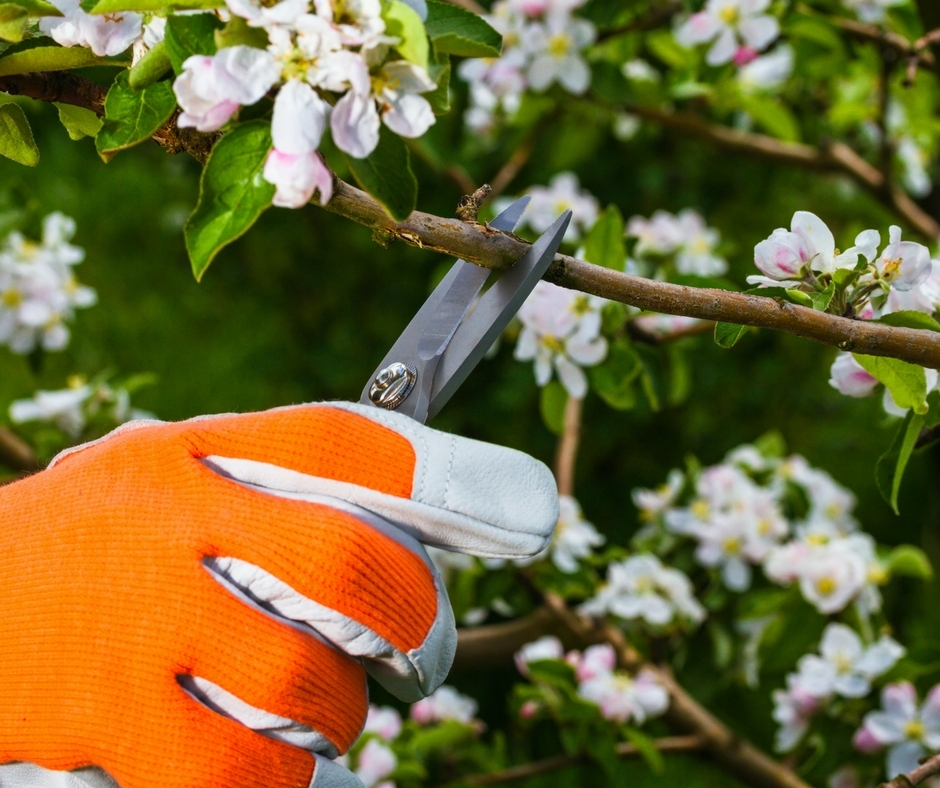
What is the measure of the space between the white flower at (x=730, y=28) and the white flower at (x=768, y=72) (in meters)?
0.41

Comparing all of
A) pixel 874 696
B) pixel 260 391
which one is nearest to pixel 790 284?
pixel 874 696

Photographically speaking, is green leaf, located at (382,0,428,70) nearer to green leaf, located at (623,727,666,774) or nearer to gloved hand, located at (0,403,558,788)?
gloved hand, located at (0,403,558,788)

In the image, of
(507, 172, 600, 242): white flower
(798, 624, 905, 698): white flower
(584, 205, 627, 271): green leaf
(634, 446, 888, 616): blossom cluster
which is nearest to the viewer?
(584, 205, 627, 271): green leaf

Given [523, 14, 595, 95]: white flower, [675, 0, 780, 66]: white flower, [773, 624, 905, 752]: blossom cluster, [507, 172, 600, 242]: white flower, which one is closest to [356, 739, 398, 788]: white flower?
[773, 624, 905, 752]: blossom cluster

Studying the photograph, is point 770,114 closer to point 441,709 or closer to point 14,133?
point 441,709

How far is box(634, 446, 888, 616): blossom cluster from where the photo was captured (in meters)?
1.32

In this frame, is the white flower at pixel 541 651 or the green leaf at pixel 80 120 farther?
the white flower at pixel 541 651

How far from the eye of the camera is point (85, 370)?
8.63 feet

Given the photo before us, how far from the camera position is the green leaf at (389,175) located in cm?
52

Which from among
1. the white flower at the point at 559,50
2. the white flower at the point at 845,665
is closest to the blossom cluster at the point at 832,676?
A: the white flower at the point at 845,665

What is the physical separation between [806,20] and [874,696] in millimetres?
893

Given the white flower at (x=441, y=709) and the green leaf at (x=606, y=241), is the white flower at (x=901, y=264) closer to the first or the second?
the green leaf at (x=606, y=241)

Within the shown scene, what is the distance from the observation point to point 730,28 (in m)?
1.43

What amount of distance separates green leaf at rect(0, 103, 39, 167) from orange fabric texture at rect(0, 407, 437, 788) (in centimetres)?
19
